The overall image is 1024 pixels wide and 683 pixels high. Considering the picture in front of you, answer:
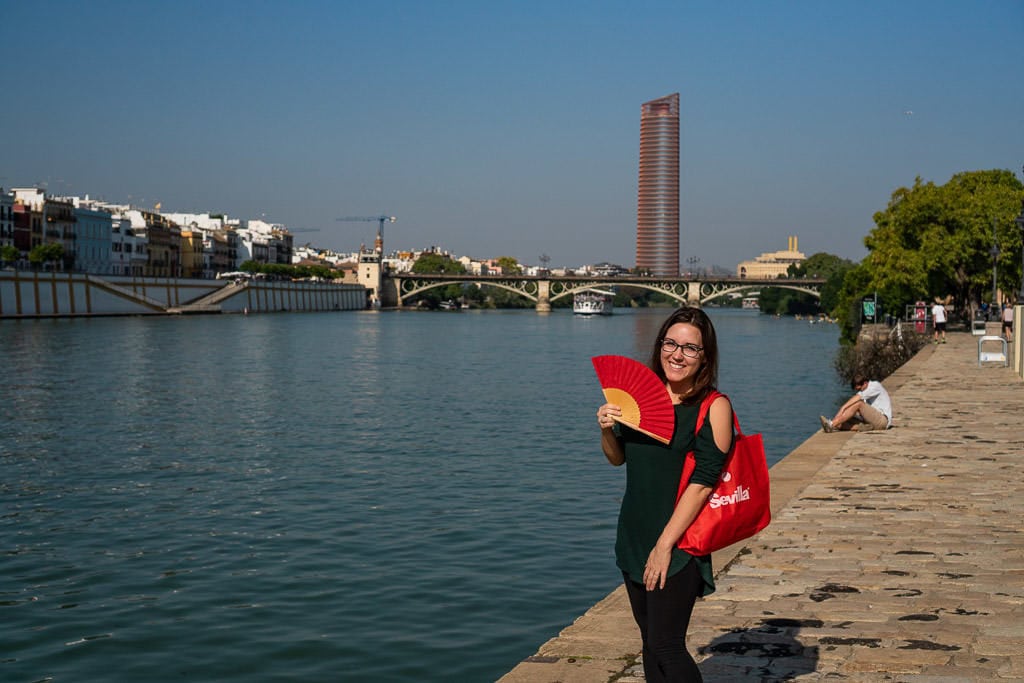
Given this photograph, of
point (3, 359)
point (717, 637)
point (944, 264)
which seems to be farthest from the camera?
point (944, 264)

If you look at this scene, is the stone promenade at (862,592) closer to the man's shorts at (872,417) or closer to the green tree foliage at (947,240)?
the man's shorts at (872,417)

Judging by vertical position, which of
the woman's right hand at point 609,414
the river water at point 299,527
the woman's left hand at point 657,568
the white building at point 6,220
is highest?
the white building at point 6,220

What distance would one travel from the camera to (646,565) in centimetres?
427

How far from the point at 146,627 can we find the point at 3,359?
3657 centimetres

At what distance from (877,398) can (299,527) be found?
7.60 m

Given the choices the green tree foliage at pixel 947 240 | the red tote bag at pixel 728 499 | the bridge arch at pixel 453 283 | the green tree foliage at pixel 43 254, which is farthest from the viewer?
the bridge arch at pixel 453 283

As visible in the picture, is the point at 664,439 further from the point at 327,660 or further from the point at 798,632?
the point at 327,660

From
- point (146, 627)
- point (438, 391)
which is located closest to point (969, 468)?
point (146, 627)

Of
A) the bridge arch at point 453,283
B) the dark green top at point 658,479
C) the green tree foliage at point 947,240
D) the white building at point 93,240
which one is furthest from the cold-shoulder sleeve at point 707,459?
the bridge arch at point 453,283

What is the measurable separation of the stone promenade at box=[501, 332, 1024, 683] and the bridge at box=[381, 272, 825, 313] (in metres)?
112

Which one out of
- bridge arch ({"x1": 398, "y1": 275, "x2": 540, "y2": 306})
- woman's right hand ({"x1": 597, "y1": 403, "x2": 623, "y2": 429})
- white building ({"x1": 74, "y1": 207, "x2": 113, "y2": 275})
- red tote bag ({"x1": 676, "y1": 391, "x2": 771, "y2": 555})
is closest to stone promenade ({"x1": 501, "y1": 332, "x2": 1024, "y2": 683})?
red tote bag ({"x1": 676, "y1": 391, "x2": 771, "y2": 555})

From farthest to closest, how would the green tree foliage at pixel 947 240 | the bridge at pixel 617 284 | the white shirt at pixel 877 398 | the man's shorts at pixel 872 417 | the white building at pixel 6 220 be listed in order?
the bridge at pixel 617 284 → the white building at pixel 6 220 → the green tree foliage at pixel 947 240 → the white shirt at pixel 877 398 → the man's shorts at pixel 872 417

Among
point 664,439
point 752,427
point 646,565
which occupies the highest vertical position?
point 664,439

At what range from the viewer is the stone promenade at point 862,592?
→ 18.8 ft
